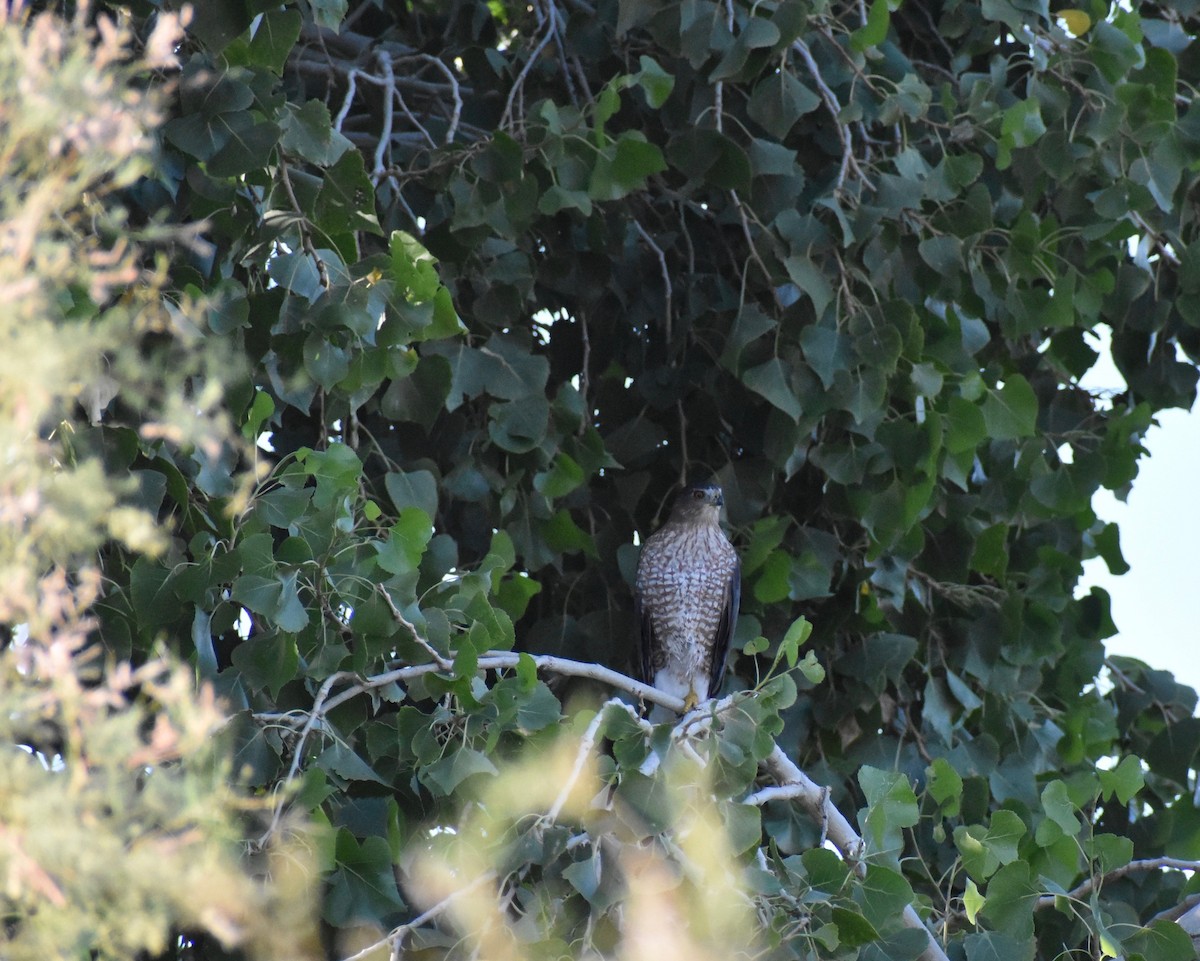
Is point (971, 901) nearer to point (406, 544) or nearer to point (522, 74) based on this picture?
point (406, 544)

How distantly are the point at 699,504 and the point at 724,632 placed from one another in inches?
26.1

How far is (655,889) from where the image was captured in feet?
6.49

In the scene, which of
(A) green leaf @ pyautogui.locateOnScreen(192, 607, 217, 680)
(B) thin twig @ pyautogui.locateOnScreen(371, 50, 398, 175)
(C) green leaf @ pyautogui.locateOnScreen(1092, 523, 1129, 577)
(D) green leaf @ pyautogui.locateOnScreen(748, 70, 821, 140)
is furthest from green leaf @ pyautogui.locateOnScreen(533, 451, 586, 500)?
(C) green leaf @ pyautogui.locateOnScreen(1092, 523, 1129, 577)

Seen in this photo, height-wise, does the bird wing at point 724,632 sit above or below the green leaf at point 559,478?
below

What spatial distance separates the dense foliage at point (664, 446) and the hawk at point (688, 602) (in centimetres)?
14

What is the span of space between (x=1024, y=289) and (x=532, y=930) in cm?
223

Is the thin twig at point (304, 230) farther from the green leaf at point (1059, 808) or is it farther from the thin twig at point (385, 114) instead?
the green leaf at point (1059, 808)

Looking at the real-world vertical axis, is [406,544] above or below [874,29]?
below

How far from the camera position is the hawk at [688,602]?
166 inches

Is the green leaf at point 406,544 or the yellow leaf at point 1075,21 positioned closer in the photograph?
the green leaf at point 406,544

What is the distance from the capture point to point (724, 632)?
14.8ft

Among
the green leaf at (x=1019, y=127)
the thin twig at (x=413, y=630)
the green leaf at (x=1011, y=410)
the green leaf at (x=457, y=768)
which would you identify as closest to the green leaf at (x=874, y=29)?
the green leaf at (x=1019, y=127)

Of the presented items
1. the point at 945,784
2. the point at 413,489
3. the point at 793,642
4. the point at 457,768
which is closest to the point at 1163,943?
the point at 945,784

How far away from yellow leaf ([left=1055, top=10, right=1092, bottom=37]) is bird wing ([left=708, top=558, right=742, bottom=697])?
1.65 meters
